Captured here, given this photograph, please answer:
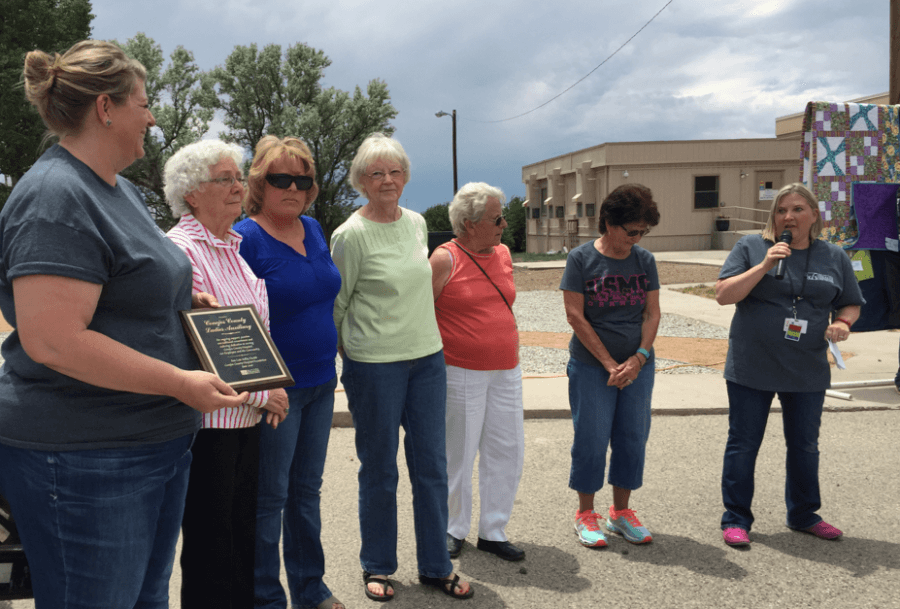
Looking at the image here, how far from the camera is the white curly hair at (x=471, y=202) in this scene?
3.66m

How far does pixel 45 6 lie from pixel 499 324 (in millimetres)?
32681

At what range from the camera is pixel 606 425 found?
12.8 ft

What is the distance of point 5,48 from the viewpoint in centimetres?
2778

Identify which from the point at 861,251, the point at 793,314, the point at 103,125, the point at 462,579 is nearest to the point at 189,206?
the point at 103,125

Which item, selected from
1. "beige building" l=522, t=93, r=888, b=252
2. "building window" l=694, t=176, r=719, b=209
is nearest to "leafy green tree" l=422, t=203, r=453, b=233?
"beige building" l=522, t=93, r=888, b=252

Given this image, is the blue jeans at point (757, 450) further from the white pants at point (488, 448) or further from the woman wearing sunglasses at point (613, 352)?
the white pants at point (488, 448)

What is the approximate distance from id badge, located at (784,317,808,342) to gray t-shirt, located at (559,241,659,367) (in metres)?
0.73

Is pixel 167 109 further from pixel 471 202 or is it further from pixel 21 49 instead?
pixel 471 202

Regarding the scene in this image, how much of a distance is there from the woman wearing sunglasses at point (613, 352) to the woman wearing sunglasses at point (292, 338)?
152 cm

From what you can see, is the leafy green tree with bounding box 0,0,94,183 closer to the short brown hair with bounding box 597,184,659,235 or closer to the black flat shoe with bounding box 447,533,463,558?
the black flat shoe with bounding box 447,533,463,558

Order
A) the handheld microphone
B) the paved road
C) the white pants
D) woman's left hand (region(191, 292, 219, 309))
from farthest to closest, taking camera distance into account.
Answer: the handheld microphone
the white pants
the paved road
woman's left hand (region(191, 292, 219, 309))

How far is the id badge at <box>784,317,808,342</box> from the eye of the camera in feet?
12.6

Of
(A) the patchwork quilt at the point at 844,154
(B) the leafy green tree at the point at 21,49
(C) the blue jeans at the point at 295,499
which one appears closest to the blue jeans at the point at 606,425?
(C) the blue jeans at the point at 295,499

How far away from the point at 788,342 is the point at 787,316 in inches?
5.7
